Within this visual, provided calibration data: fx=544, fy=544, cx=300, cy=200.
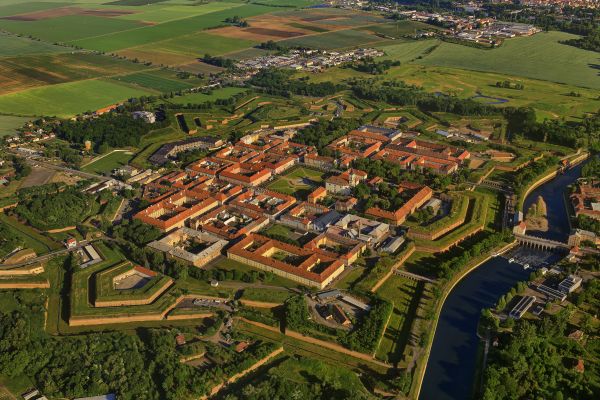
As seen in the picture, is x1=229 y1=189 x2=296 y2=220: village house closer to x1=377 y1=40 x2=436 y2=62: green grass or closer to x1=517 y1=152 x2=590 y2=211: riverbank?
x1=517 y1=152 x2=590 y2=211: riverbank

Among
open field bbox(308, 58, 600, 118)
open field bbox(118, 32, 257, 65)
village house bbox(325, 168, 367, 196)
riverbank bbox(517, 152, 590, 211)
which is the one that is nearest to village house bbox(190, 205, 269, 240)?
village house bbox(325, 168, 367, 196)

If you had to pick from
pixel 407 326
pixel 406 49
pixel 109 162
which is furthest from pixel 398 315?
pixel 406 49

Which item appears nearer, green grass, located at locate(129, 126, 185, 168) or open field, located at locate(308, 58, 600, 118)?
green grass, located at locate(129, 126, 185, 168)

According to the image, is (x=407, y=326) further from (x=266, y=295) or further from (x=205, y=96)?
(x=205, y=96)

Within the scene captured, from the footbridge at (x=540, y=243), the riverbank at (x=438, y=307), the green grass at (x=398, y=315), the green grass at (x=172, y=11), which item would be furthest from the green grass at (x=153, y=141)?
the green grass at (x=172, y=11)

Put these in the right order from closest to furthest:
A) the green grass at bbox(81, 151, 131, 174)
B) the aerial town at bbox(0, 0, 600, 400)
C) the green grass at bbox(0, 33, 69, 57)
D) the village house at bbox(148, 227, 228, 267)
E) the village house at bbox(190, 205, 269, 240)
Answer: the aerial town at bbox(0, 0, 600, 400)
the village house at bbox(148, 227, 228, 267)
the village house at bbox(190, 205, 269, 240)
the green grass at bbox(81, 151, 131, 174)
the green grass at bbox(0, 33, 69, 57)

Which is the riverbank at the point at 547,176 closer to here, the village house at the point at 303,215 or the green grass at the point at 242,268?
the village house at the point at 303,215

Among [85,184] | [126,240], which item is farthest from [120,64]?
[126,240]
